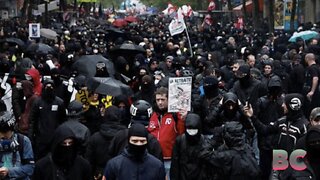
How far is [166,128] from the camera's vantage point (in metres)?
10.3

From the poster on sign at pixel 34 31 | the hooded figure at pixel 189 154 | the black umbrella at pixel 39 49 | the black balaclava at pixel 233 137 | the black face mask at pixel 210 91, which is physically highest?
the poster on sign at pixel 34 31

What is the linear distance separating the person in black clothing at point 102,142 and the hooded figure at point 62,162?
5.85ft

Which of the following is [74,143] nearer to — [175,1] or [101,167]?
[101,167]

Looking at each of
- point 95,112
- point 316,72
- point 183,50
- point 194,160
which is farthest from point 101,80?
point 183,50

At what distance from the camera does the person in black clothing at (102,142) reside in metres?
9.53

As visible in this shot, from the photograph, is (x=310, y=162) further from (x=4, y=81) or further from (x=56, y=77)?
(x=4, y=81)

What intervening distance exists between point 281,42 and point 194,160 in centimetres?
1805

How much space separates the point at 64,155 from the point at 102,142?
6.49 feet

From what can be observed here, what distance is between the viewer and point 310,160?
25.8 ft

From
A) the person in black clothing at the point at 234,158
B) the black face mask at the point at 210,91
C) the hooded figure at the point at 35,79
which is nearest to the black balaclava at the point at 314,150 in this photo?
the person in black clothing at the point at 234,158

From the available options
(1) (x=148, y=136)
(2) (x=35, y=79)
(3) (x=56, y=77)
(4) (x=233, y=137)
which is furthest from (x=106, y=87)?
(4) (x=233, y=137)

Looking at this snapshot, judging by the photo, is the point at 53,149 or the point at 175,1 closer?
the point at 53,149

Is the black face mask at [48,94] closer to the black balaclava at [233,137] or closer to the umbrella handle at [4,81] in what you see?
the umbrella handle at [4,81]

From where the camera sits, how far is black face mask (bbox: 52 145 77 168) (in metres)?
7.59
